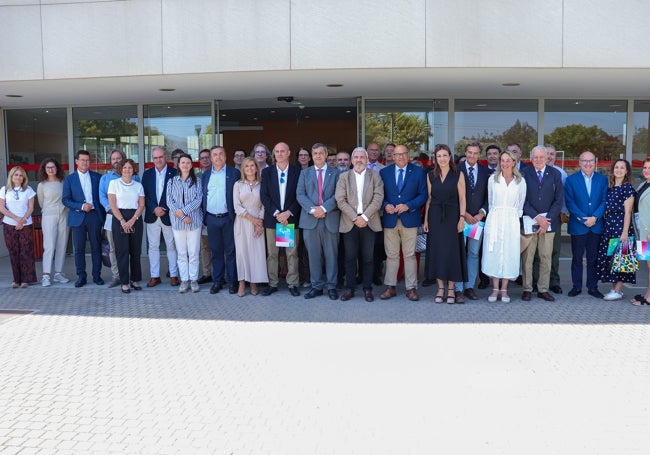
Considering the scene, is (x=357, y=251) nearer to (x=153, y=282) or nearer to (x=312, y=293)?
(x=312, y=293)

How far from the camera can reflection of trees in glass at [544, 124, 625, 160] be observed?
10.6 metres

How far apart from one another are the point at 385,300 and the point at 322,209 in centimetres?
138

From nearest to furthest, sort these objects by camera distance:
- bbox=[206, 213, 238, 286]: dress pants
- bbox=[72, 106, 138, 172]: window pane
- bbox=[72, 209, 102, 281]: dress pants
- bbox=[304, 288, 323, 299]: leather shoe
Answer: bbox=[304, 288, 323, 299]: leather shoe, bbox=[206, 213, 238, 286]: dress pants, bbox=[72, 209, 102, 281]: dress pants, bbox=[72, 106, 138, 172]: window pane

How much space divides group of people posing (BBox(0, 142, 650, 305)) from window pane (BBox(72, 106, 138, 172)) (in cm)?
327

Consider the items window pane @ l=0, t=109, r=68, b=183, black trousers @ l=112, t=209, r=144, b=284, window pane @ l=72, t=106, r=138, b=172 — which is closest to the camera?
black trousers @ l=112, t=209, r=144, b=284

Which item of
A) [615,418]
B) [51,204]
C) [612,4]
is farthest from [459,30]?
[51,204]

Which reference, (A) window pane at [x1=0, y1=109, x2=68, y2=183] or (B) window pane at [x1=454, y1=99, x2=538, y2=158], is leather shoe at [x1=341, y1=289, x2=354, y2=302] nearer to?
(B) window pane at [x1=454, y1=99, x2=538, y2=158]

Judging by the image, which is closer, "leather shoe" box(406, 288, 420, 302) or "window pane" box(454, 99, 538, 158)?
"leather shoe" box(406, 288, 420, 302)

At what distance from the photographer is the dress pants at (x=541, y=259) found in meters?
7.09

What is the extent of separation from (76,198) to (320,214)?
3.67m

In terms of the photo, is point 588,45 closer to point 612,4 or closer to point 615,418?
point 612,4

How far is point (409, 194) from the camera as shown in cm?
708

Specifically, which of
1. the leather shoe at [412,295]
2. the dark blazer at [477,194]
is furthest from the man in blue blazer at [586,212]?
the leather shoe at [412,295]

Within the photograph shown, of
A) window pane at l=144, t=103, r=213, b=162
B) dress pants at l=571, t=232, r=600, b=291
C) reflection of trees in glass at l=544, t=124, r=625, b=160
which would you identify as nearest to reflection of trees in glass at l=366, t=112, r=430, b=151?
reflection of trees in glass at l=544, t=124, r=625, b=160
